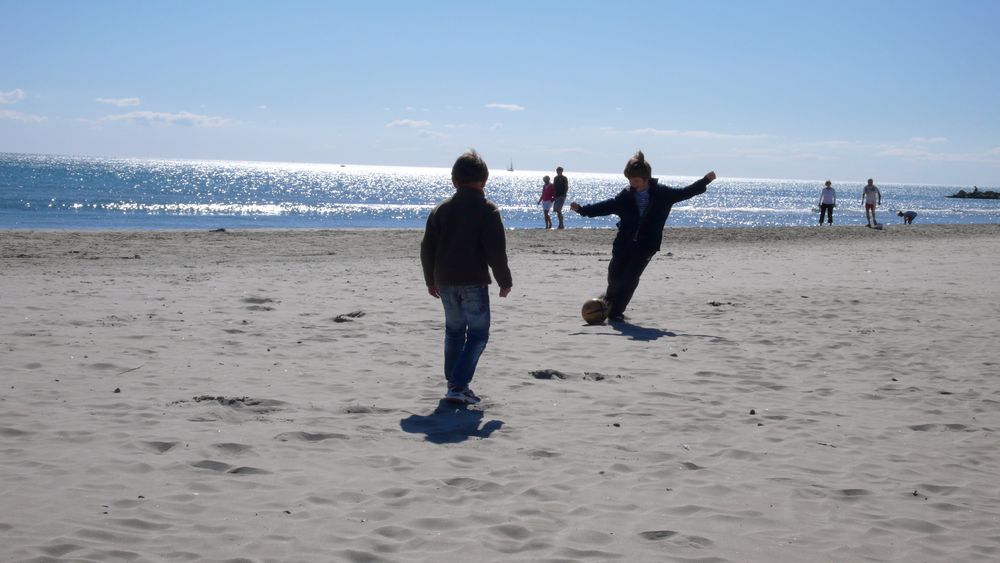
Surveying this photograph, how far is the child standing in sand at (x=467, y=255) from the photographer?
597 cm

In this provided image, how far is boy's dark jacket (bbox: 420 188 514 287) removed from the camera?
5961mm

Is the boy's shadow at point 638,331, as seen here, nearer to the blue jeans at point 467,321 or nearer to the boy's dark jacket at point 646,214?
the boy's dark jacket at point 646,214

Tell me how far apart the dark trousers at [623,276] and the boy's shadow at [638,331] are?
0.20m

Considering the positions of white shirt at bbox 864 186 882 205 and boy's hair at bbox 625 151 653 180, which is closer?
boy's hair at bbox 625 151 653 180

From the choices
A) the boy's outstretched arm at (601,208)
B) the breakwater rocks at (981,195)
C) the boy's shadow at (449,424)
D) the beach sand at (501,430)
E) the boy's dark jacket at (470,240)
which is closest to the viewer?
the beach sand at (501,430)

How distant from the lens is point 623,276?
974 centimetres

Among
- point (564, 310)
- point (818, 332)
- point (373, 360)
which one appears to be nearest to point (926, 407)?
point (818, 332)

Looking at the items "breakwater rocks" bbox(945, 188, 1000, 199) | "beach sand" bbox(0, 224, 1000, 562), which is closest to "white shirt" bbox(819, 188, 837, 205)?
"beach sand" bbox(0, 224, 1000, 562)

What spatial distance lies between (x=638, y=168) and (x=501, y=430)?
467 cm

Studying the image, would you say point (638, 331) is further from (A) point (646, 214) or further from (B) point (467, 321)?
(B) point (467, 321)

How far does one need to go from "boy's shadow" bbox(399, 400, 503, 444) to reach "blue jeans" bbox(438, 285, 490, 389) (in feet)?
0.70

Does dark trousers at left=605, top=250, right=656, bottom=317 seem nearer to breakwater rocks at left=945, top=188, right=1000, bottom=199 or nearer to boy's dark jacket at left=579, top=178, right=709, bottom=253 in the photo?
boy's dark jacket at left=579, top=178, right=709, bottom=253

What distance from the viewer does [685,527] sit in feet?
13.0

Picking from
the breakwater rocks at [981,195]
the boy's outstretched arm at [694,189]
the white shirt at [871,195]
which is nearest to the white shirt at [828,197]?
the white shirt at [871,195]
